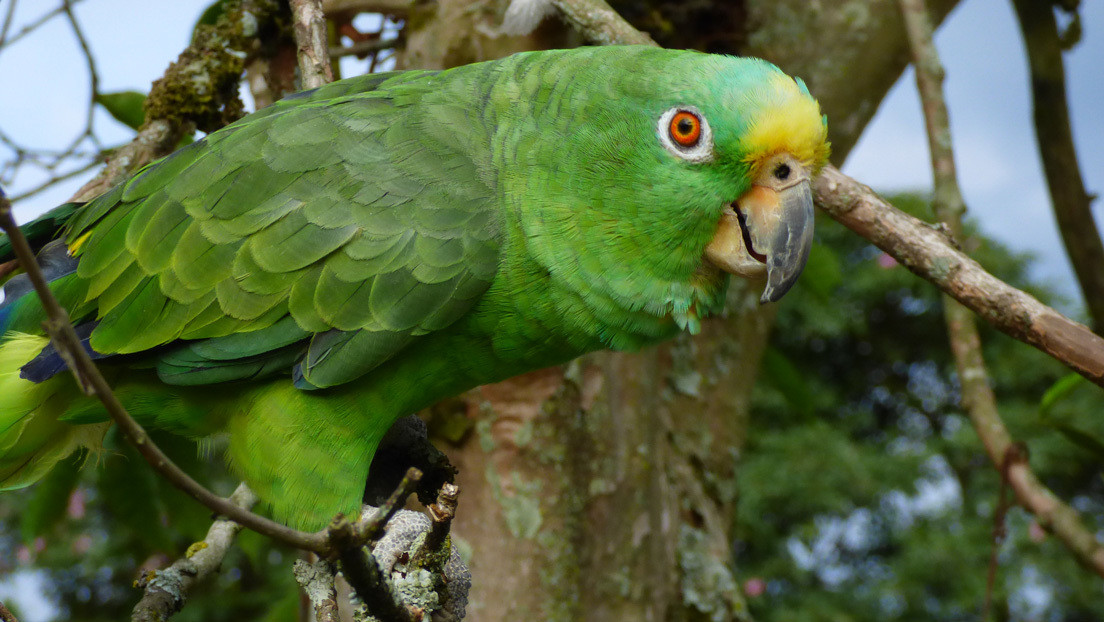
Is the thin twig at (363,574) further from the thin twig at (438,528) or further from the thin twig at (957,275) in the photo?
the thin twig at (957,275)

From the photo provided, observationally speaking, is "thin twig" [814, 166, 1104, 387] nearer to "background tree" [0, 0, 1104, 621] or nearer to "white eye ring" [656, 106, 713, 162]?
"white eye ring" [656, 106, 713, 162]

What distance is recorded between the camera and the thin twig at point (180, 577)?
4.53 feet

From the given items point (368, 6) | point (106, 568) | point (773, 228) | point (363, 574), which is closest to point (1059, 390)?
point (773, 228)

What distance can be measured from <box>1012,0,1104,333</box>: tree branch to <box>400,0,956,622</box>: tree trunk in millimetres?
937

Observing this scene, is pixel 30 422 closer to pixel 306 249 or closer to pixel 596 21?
pixel 306 249

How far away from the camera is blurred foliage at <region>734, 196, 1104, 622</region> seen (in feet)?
21.8

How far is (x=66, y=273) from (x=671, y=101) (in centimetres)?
137

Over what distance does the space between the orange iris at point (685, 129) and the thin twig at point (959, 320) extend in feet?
3.96

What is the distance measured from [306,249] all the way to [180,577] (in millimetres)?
654

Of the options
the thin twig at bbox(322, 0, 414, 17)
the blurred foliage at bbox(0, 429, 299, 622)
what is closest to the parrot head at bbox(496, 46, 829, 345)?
the thin twig at bbox(322, 0, 414, 17)

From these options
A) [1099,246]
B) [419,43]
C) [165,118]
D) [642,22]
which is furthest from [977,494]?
[165,118]

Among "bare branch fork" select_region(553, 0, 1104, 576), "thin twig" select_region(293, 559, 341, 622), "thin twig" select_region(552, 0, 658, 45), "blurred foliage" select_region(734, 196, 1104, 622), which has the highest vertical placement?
"thin twig" select_region(552, 0, 658, 45)

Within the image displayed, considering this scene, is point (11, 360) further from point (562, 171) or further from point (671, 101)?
point (671, 101)

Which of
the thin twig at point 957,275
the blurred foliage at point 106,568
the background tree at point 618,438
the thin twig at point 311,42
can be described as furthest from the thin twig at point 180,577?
the blurred foliage at point 106,568
